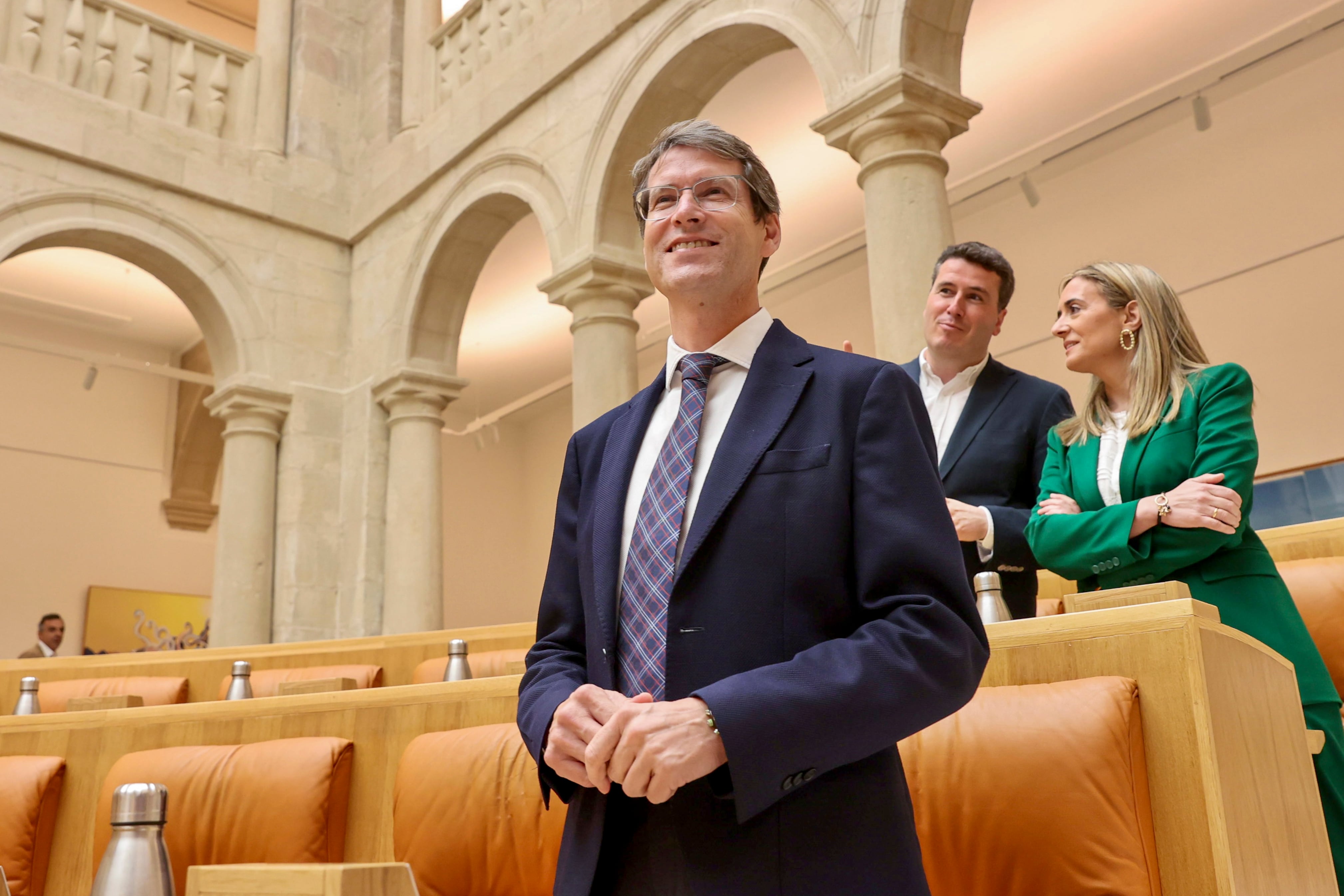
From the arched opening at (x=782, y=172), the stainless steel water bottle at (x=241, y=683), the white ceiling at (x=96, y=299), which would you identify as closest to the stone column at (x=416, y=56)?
the arched opening at (x=782, y=172)

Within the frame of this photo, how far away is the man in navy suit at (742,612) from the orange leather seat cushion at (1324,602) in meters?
1.92

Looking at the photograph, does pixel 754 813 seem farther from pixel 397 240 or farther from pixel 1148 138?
pixel 1148 138

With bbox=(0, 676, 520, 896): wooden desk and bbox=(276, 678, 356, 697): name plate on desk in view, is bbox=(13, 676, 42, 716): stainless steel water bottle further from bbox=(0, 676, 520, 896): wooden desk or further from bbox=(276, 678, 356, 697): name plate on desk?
bbox=(276, 678, 356, 697): name plate on desk

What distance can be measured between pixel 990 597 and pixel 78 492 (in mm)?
14167

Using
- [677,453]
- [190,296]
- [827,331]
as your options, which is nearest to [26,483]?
[190,296]

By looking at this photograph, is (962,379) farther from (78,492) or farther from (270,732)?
(78,492)

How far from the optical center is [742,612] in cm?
125

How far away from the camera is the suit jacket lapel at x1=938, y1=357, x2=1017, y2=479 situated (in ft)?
8.79

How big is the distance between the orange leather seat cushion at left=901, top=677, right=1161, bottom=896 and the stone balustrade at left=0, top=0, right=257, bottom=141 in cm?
937

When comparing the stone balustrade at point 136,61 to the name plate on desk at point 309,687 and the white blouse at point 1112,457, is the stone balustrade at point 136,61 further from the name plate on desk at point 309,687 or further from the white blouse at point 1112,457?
the white blouse at point 1112,457

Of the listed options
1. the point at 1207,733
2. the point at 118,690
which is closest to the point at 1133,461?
the point at 1207,733

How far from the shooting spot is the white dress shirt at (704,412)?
4.57 feet

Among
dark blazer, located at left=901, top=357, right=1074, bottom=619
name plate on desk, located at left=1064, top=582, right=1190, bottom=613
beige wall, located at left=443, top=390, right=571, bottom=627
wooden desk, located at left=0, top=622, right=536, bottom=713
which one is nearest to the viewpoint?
name plate on desk, located at left=1064, top=582, right=1190, bottom=613

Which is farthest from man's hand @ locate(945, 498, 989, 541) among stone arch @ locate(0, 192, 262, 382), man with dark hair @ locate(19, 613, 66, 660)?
man with dark hair @ locate(19, 613, 66, 660)
